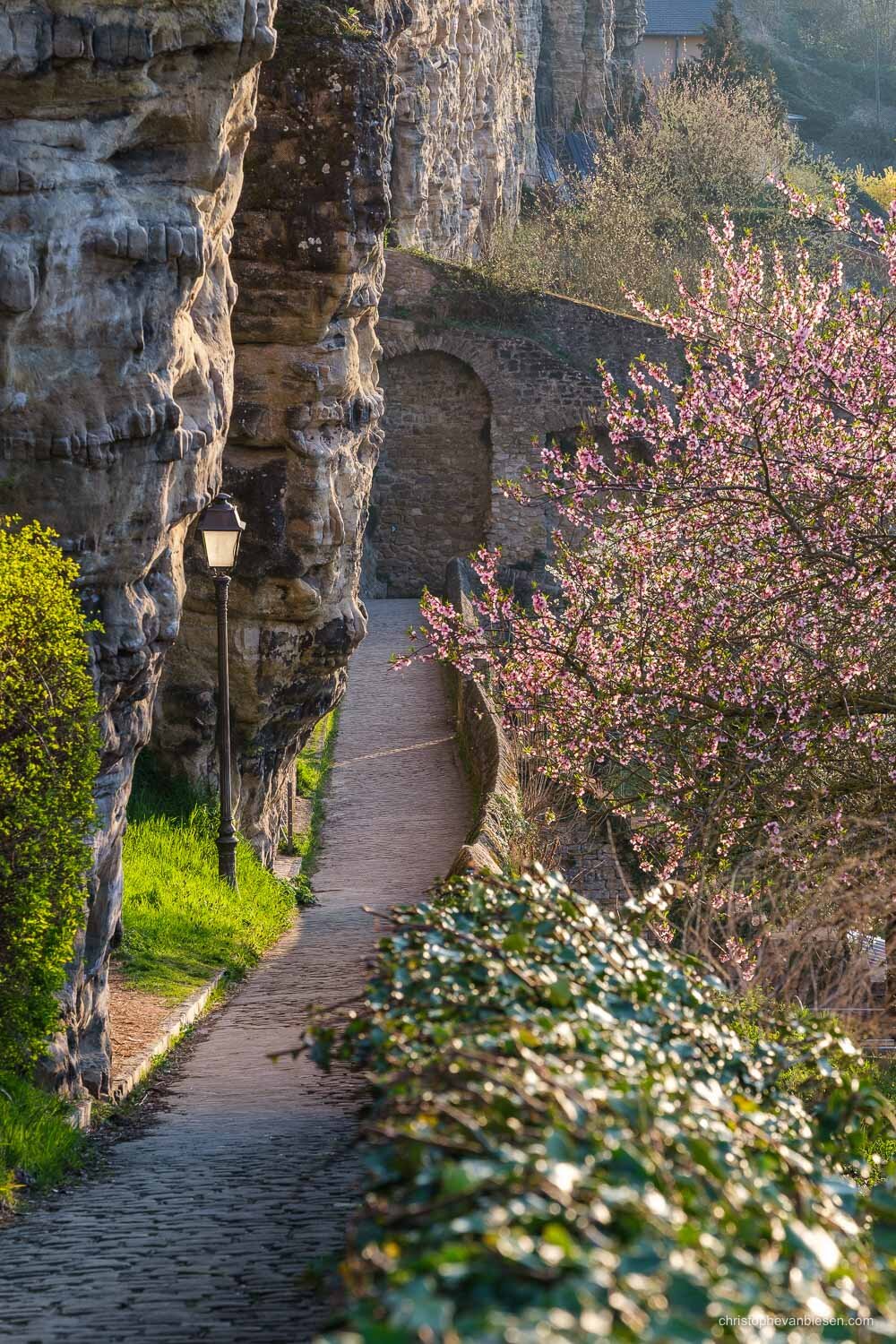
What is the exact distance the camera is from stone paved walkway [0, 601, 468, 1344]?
15.7 ft

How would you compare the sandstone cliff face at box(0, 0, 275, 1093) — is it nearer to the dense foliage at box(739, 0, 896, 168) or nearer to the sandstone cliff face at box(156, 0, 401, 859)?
the sandstone cliff face at box(156, 0, 401, 859)

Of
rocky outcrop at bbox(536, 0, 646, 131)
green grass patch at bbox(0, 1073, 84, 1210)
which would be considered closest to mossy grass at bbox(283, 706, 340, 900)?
green grass patch at bbox(0, 1073, 84, 1210)

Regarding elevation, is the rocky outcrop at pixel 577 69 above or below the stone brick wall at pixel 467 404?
above

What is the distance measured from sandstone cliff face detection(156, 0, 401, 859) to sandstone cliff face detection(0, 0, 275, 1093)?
13.8ft

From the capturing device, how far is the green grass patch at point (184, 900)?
11.0m

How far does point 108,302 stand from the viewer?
7.77 m

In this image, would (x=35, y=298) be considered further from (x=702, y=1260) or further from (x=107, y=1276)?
(x=702, y=1260)

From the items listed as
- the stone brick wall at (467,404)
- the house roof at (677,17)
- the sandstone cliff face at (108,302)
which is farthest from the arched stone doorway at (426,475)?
the house roof at (677,17)

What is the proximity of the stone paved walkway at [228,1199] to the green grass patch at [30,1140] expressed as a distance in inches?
7.1

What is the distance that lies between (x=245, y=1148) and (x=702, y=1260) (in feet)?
17.1

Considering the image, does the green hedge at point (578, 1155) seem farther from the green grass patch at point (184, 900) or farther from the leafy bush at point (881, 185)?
the leafy bush at point (881, 185)

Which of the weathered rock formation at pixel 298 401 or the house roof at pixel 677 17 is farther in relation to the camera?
the house roof at pixel 677 17

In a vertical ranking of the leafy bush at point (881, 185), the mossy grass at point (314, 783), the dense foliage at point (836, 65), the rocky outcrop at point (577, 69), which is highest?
the dense foliage at point (836, 65)

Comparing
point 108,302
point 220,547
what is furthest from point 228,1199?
point 220,547
